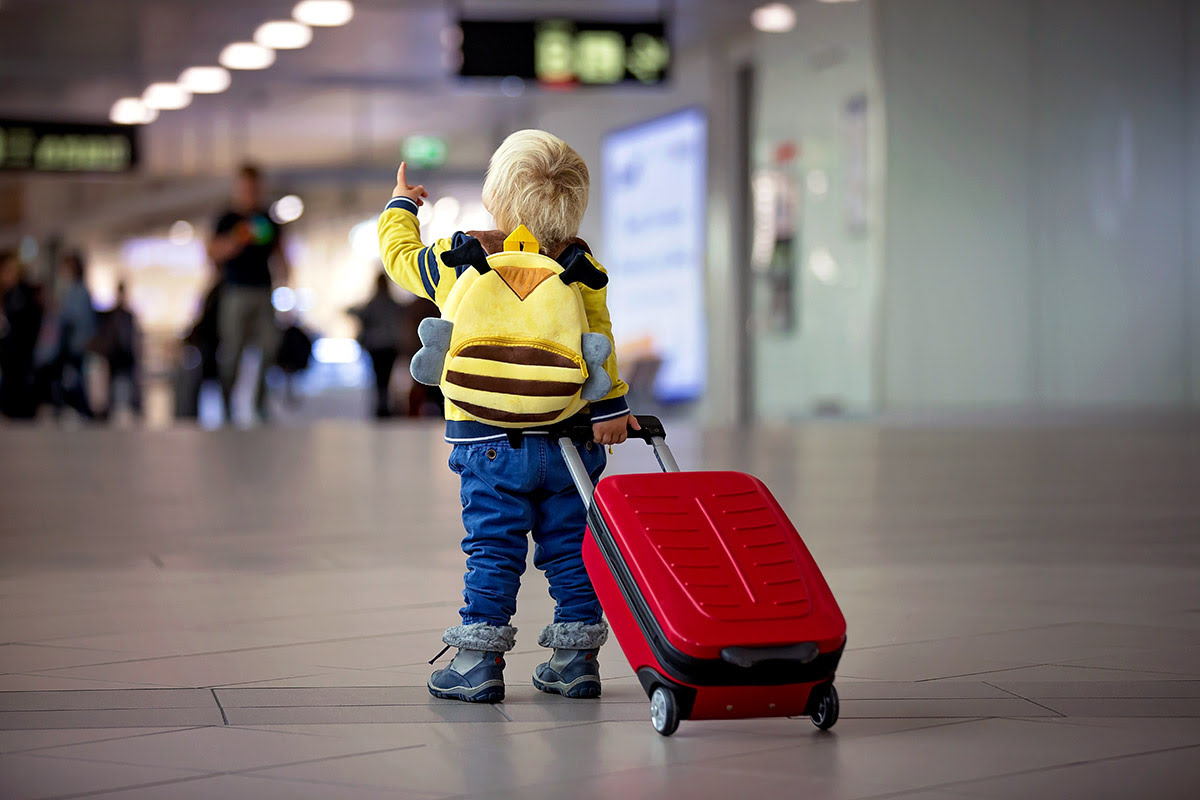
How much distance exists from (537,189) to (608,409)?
1.52 ft

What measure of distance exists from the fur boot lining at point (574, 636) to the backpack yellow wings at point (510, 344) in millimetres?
441

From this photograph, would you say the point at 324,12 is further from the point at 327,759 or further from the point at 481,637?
the point at 327,759

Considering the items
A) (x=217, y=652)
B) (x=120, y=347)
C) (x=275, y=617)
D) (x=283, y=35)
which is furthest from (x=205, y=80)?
(x=217, y=652)

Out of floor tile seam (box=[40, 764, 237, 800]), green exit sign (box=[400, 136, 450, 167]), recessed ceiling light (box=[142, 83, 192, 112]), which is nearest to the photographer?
floor tile seam (box=[40, 764, 237, 800])

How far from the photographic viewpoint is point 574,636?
3123 millimetres

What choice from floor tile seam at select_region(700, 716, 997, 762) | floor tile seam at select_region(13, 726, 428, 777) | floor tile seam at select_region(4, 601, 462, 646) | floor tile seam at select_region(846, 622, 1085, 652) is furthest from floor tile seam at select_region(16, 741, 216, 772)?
→ floor tile seam at select_region(846, 622, 1085, 652)

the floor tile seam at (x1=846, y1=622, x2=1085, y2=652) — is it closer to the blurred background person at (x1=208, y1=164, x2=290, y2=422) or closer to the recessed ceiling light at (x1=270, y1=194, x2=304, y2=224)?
the blurred background person at (x1=208, y1=164, x2=290, y2=422)

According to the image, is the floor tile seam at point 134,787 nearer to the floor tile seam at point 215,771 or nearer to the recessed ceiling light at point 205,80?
the floor tile seam at point 215,771

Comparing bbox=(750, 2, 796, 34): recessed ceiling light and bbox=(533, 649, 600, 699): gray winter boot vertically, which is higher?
bbox=(750, 2, 796, 34): recessed ceiling light

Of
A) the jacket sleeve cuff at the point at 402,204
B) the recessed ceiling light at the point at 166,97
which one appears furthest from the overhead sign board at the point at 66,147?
the jacket sleeve cuff at the point at 402,204

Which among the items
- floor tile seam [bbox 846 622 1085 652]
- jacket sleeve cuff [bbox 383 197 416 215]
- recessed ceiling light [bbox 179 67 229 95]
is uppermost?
recessed ceiling light [bbox 179 67 229 95]

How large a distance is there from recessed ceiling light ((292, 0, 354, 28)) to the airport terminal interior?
141 millimetres

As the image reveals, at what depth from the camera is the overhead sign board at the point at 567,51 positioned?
46.0 feet

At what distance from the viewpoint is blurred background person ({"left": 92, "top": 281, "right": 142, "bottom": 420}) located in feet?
63.1
